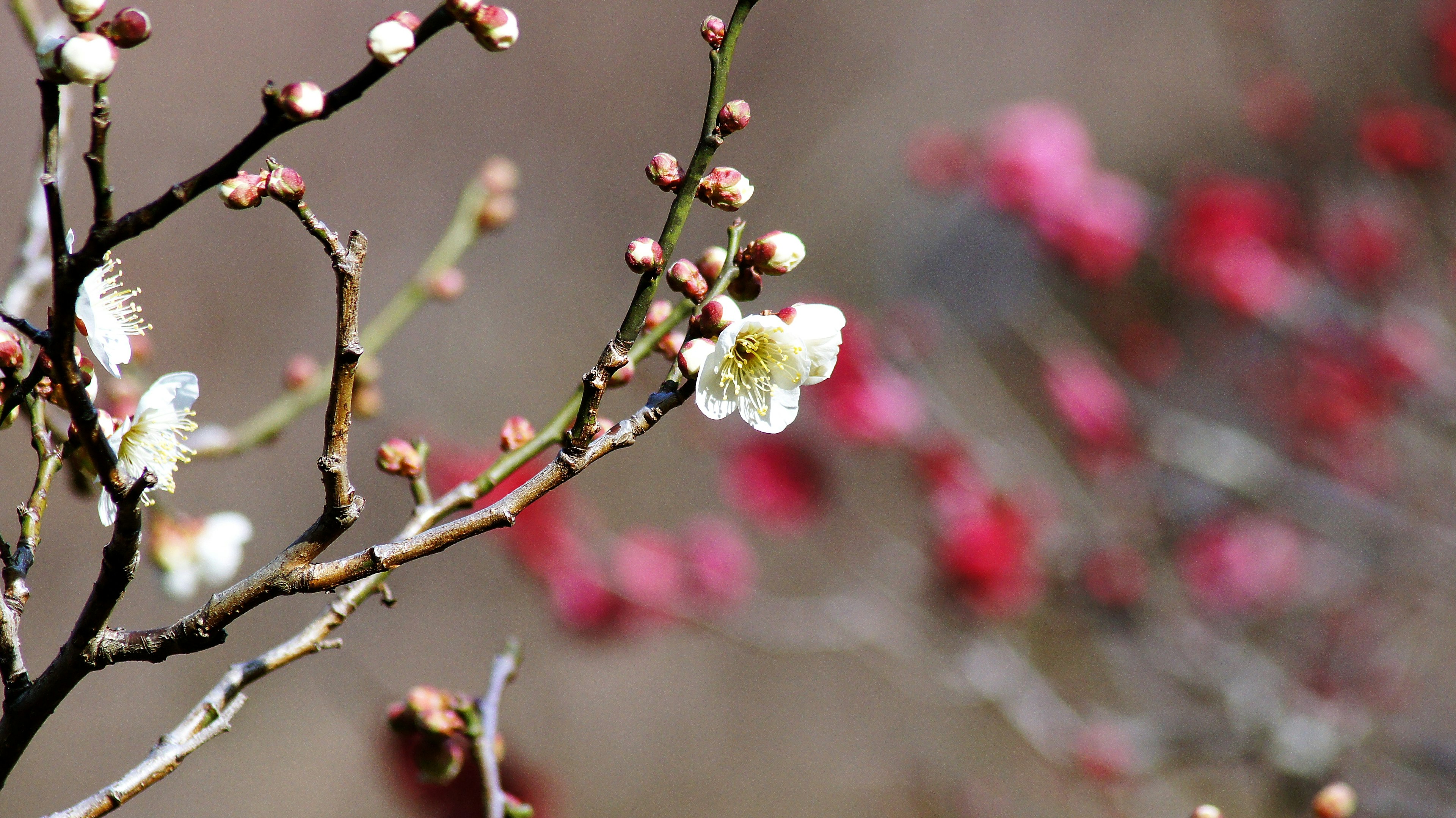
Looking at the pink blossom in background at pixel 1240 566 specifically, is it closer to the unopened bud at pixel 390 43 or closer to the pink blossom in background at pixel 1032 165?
the pink blossom in background at pixel 1032 165

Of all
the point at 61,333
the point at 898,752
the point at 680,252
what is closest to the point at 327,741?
the point at 898,752

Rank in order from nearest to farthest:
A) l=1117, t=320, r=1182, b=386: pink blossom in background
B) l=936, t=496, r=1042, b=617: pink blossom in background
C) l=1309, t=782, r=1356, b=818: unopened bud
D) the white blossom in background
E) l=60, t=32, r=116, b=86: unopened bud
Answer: l=60, t=32, r=116, b=86: unopened bud, l=1309, t=782, r=1356, b=818: unopened bud, the white blossom in background, l=936, t=496, r=1042, b=617: pink blossom in background, l=1117, t=320, r=1182, b=386: pink blossom in background

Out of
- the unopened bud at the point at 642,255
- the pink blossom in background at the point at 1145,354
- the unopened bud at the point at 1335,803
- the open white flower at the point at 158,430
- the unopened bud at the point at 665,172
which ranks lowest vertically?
the open white flower at the point at 158,430

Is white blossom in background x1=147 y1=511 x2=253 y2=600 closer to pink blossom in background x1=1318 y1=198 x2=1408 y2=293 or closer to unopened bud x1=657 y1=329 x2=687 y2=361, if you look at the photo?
unopened bud x1=657 y1=329 x2=687 y2=361

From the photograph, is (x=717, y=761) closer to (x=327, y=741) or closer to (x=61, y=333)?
(x=327, y=741)

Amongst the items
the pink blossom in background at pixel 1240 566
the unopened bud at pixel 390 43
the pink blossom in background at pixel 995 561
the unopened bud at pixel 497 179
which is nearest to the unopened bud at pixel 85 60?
the unopened bud at pixel 390 43

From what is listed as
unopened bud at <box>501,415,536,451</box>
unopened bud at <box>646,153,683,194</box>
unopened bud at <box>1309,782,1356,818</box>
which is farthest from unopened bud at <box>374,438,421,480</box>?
unopened bud at <box>1309,782,1356,818</box>
